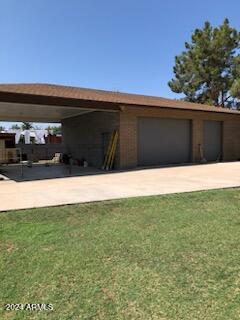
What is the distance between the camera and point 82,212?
6.13 m

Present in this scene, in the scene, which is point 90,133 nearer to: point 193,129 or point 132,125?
point 132,125

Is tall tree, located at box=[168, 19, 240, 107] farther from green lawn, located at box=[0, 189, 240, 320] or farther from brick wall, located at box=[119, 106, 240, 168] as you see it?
green lawn, located at box=[0, 189, 240, 320]

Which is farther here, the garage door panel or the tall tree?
the tall tree

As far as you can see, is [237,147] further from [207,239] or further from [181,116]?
[207,239]

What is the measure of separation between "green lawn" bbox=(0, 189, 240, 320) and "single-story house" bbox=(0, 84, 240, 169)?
8762 millimetres

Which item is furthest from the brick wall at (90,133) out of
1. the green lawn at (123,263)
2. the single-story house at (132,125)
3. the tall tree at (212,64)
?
the tall tree at (212,64)

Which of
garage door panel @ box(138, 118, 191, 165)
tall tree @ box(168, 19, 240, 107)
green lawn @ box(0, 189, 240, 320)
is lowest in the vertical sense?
green lawn @ box(0, 189, 240, 320)

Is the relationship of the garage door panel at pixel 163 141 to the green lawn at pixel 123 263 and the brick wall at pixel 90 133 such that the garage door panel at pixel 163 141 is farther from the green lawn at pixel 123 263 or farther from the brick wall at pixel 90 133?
the green lawn at pixel 123 263

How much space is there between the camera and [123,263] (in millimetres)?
3736

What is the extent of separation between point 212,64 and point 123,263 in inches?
1271

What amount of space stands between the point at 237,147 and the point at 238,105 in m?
14.5

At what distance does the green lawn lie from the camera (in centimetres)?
284

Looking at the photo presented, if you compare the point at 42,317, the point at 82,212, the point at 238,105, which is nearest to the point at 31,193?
the point at 82,212

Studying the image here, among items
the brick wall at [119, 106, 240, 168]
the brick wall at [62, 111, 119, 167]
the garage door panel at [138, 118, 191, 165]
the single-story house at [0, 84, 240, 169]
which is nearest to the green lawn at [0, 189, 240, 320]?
the single-story house at [0, 84, 240, 169]
